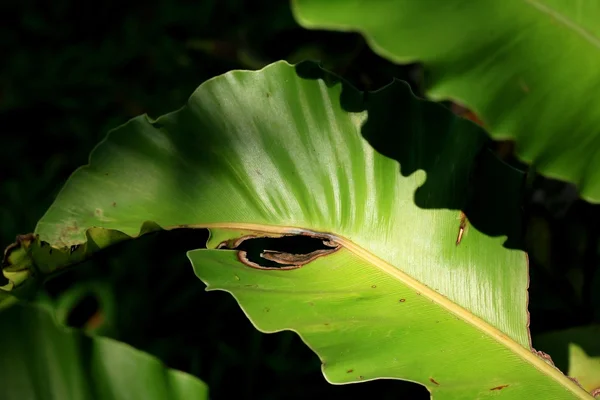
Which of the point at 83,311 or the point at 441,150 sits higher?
the point at 441,150

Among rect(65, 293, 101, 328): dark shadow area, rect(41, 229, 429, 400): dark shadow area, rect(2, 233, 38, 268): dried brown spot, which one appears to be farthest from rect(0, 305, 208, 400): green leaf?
rect(65, 293, 101, 328): dark shadow area

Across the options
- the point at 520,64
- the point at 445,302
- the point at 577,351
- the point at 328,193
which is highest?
the point at 520,64

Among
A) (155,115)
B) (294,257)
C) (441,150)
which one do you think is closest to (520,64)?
(441,150)

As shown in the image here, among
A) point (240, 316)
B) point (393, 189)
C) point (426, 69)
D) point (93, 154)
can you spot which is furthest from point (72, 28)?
point (426, 69)

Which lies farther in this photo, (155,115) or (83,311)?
(155,115)

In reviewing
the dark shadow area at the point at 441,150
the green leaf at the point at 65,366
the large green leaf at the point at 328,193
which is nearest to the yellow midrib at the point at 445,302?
the large green leaf at the point at 328,193

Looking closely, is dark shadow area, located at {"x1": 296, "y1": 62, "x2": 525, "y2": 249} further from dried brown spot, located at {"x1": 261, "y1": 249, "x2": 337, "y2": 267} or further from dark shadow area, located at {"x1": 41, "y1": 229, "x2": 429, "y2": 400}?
dark shadow area, located at {"x1": 41, "y1": 229, "x2": 429, "y2": 400}

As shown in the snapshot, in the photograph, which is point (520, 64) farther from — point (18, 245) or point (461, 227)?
point (18, 245)

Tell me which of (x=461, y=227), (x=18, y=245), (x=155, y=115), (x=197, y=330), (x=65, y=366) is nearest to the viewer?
(x=65, y=366)
